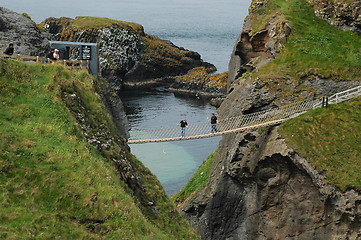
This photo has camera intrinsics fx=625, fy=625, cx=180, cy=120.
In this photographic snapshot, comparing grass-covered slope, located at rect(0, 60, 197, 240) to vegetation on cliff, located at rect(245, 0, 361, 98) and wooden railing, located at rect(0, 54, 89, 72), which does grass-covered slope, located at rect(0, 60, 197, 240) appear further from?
vegetation on cliff, located at rect(245, 0, 361, 98)

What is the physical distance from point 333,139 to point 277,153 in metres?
3.94

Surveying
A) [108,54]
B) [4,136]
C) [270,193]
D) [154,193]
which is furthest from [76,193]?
[108,54]

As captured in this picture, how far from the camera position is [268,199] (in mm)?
44312

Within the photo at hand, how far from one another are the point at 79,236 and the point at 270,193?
78.9 ft

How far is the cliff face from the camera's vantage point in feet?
384

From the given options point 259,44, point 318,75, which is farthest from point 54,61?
point 259,44

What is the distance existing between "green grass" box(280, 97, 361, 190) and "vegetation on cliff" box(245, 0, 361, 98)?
4.00m

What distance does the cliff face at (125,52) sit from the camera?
117 metres

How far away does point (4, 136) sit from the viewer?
26.3 metres

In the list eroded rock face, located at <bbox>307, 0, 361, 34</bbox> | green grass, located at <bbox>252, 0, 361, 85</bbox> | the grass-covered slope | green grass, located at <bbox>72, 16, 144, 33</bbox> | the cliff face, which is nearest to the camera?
the grass-covered slope

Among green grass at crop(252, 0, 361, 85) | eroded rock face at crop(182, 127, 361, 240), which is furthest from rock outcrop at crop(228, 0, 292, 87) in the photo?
eroded rock face at crop(182, 127, 361, 240)

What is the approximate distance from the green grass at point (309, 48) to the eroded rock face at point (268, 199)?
7.16 meters

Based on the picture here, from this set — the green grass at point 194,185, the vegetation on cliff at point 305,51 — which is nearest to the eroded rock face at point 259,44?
the vegetation on cliff at point 305,51

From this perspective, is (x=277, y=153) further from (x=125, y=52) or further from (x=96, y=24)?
(x=96, y=24)
